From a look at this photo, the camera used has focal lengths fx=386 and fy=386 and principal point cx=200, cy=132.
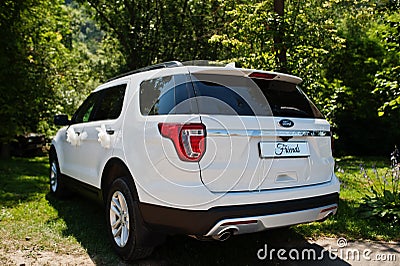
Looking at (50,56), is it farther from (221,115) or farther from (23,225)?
(221,115)

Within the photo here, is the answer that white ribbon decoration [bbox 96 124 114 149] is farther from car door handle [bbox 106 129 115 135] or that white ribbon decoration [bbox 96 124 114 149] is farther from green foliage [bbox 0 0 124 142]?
green foliage [bbox 0 0 124 142]

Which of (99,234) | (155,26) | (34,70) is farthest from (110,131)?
(155,26)

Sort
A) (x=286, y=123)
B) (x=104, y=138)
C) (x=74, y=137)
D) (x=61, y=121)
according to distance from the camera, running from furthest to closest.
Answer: (x=61, y=121)
(x=74, y=137)
(x=104, y=138)
(x=286, y=123)

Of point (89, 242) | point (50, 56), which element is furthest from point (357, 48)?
point (89, 242)

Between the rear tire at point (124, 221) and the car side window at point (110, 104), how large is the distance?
2.64 ft

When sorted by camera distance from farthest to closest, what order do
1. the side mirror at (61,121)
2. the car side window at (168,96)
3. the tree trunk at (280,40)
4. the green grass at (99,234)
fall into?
the tree trunk at (280,40) → the side mirror at (61,121) → the green grass at (99,234) → the car side window at (168,96)

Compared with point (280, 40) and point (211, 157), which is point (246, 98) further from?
point (280, 40)

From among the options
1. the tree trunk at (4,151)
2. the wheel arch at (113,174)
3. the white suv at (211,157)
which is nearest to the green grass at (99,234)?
the white suv at (211,157)

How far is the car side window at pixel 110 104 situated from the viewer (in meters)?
4.04

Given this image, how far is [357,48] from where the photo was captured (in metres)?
14.3

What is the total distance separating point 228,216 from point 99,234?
6.61 feet

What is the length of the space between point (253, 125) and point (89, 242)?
2235mm

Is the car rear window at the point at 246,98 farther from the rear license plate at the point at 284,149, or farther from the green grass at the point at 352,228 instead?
the green grass at the point at 352,228

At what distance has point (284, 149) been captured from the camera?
3234 mm
